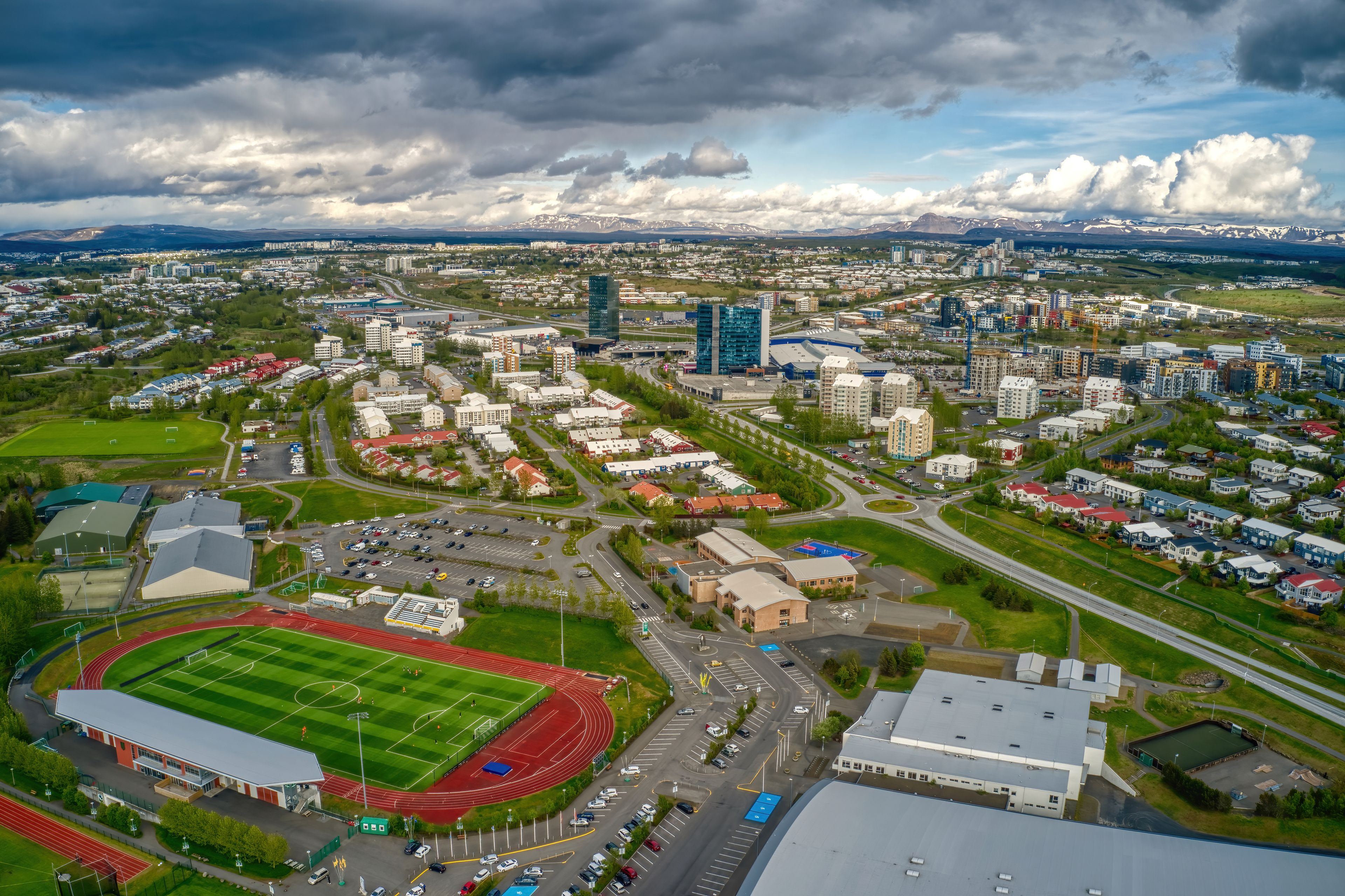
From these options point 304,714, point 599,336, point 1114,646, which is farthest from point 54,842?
point 599,336

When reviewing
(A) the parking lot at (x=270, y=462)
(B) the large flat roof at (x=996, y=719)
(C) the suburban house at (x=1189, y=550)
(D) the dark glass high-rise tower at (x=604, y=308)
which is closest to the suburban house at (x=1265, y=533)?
(C) the suburban house at (x=1189, y=550)

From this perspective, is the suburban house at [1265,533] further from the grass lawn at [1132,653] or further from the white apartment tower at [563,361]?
the white apartment tower at [563,361]

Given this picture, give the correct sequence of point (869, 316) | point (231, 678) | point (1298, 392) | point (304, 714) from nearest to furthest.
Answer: point (304, 714) < point (231, 678) < point (1298, 392) < point (869, 316)

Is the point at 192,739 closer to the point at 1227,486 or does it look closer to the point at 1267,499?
the point at 1267,499

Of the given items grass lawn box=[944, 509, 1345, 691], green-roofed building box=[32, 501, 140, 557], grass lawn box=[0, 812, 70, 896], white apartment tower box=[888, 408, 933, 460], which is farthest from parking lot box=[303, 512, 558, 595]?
white apartment tower box=[888, 408, 933, 460]

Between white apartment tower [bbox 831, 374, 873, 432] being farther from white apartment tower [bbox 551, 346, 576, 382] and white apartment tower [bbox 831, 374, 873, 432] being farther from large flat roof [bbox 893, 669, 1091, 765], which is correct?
large flat roof [bbox 893, 669, 1091, 765]

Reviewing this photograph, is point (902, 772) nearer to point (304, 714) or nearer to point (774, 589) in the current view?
point (774, 589)
